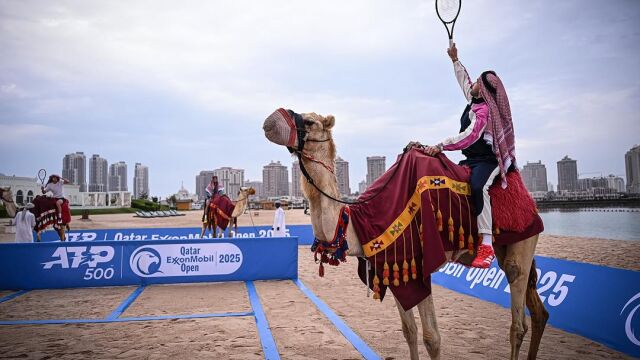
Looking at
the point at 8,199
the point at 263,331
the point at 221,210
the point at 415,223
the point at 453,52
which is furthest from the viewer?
the point at 221,210

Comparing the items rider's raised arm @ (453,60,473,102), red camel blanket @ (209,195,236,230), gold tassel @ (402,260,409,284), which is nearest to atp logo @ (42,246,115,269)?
red camel blanket @ (209,195,236,230)

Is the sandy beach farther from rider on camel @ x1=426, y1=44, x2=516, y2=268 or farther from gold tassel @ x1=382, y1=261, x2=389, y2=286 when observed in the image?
rider on camel @ x1=426, y1=44, x2=516, y2=268

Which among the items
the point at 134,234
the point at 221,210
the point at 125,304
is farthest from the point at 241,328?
the point at 134,234

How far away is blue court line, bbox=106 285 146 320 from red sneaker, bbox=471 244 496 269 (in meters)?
5.91

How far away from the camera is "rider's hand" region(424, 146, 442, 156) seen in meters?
3.48

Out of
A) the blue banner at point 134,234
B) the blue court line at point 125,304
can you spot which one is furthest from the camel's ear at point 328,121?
the blue banner at point 134,234

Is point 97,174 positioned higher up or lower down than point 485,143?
higher up

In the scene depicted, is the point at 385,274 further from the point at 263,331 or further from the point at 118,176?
the point at 118,176

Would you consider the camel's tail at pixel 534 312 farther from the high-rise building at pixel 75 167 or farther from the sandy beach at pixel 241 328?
the high-rise building at pixel 75 167

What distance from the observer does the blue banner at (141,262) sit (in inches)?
341

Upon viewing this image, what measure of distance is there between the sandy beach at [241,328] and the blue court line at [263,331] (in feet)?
0.28

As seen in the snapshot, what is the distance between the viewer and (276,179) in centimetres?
15212

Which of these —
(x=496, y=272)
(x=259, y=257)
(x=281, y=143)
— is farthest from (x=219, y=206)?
(x=281, y=143)

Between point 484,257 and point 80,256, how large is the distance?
9.18 m
